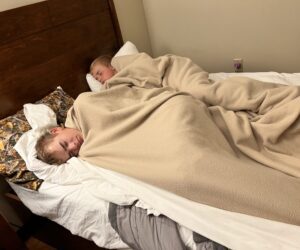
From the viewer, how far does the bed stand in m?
0.90

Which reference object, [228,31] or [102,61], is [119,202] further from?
[228,31]

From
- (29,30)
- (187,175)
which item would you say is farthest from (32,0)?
(187,175)

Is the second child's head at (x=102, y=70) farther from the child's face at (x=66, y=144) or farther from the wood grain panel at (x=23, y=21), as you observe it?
the child's face at (x=66, y=144)

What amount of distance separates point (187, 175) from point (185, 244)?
220mm

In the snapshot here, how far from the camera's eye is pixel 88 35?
196 centimetres

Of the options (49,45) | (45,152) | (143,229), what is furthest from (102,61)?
(143,229)

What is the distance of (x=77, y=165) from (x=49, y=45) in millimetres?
807

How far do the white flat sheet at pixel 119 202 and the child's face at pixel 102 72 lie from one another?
2.36 feet

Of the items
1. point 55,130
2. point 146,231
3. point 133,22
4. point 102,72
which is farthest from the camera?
point 133,22

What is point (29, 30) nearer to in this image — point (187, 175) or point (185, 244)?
point (187, 175)

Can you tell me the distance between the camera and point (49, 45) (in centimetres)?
172

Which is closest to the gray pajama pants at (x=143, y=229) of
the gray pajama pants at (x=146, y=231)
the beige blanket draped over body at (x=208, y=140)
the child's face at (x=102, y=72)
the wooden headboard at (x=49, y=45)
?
the gray pajama pants at (x=146, y=231)

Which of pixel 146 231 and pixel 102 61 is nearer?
pixel 146 231

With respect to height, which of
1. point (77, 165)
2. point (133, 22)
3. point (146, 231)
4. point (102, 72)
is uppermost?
point (133, 22)
